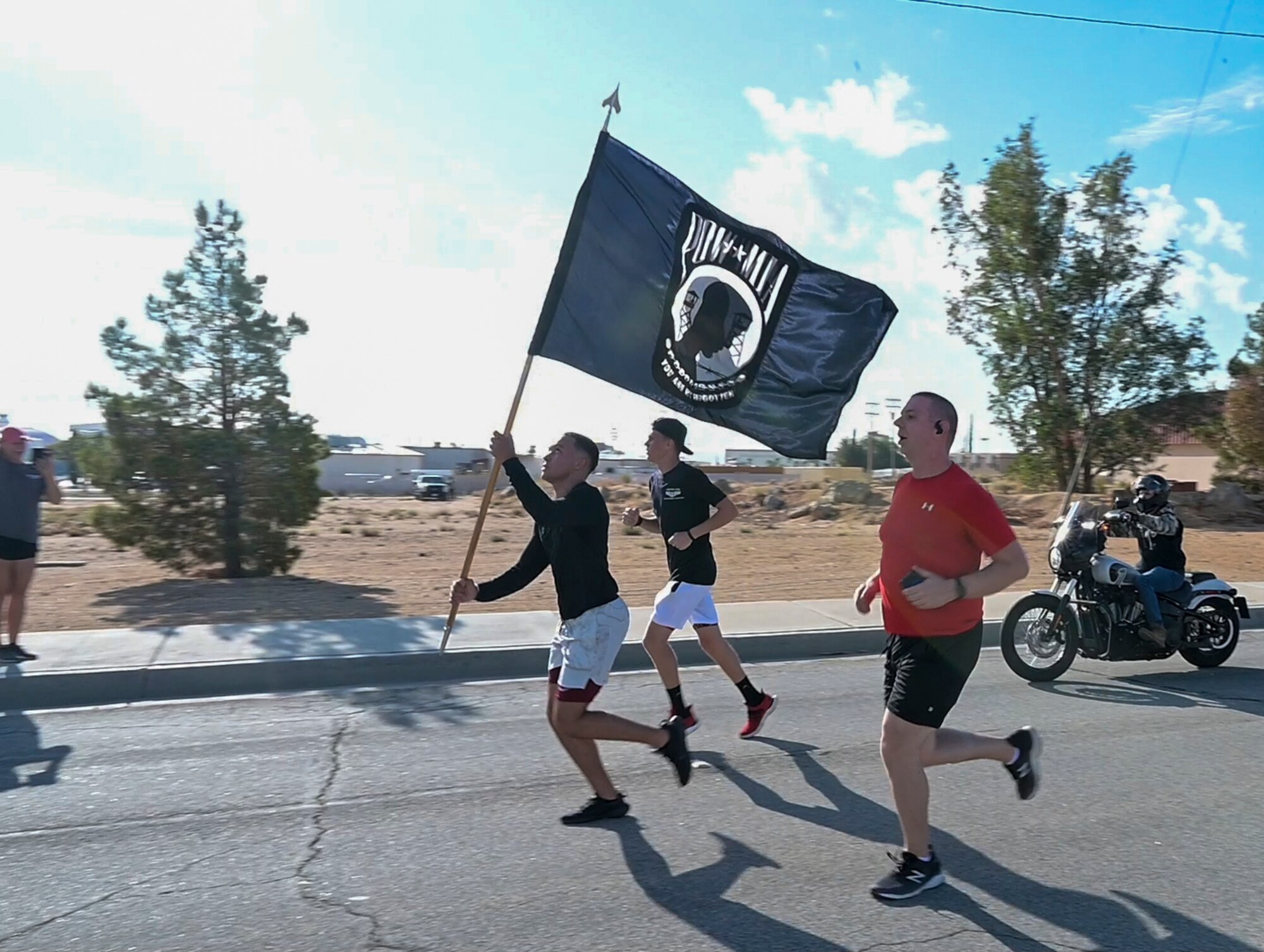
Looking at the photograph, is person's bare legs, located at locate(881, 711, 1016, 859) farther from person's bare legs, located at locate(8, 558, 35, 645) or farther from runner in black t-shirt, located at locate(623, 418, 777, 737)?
person's bare legs, located at locate(8, 558, 35, 645)

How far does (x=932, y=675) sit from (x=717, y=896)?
121 cm

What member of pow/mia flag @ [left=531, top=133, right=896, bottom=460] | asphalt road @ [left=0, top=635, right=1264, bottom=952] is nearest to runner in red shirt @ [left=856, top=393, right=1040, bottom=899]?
asphalt road @ [left=0, top=635, right=1264, bottom=952]

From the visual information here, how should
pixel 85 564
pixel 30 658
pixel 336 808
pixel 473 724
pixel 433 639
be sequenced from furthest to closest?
pixel 85 564 → pixel 433 639 → pixel 30 658 → pixel 473 724 → pixel 336 808

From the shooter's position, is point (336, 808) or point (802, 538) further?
point (802, 538)

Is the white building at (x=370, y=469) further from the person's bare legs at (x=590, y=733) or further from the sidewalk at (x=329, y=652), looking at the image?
the person's bare legs at (x=590, y=733)

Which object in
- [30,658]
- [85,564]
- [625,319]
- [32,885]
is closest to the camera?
[32,885]

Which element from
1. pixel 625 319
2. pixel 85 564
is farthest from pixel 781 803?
pixel 85 564

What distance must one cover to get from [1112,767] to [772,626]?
15.1 feet

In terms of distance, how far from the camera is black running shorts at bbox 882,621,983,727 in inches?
→ 173

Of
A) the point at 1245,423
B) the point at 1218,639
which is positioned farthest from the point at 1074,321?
the point at 1218,639

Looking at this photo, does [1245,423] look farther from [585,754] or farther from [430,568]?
[585,754]

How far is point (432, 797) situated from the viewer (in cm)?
578

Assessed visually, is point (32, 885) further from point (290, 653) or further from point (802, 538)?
point (802, 538)

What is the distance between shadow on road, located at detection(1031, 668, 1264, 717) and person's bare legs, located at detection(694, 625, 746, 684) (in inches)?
114
